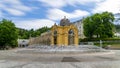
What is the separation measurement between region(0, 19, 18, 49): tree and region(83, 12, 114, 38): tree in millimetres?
26083

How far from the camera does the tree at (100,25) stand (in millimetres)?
73000

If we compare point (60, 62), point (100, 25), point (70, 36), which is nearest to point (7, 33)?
point (100, 25)

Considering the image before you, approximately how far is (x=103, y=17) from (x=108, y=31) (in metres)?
5.20

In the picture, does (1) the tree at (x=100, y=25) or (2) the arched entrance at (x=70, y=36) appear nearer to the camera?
(2) the arched entrance at (x=70, y=36)

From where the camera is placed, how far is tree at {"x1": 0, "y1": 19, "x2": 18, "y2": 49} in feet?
231

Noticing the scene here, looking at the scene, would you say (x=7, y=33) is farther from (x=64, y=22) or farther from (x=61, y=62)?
(x=61, y=62)

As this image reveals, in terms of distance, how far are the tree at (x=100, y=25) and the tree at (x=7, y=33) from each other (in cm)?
2608

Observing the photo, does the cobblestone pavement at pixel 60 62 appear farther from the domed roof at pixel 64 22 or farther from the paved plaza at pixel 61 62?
the domed roof at pixel 64 22

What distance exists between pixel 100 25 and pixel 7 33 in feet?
100

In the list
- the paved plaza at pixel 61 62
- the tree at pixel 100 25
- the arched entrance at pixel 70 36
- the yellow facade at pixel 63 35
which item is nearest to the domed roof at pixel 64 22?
the yellow facade at pixel 63 35

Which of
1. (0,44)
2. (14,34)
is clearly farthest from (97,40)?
(0,44)

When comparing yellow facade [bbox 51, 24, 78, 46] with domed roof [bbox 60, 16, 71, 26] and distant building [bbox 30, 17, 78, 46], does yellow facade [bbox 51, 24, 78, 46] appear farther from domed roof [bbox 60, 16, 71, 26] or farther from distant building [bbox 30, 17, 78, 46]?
domed roof [bbox 60, 16, 71, 26]

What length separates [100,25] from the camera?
72.9 metres

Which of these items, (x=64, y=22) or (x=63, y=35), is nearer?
(x=63, y=35)
